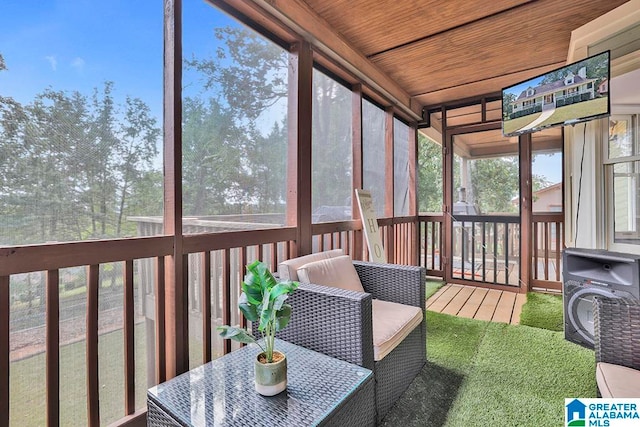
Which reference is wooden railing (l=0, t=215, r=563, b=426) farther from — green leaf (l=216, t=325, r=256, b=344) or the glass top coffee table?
green leaf (l=216, t=325, r=256, b=344)

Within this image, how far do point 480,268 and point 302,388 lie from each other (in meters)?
3.85

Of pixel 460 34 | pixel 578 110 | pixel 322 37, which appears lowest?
pixel 578 110

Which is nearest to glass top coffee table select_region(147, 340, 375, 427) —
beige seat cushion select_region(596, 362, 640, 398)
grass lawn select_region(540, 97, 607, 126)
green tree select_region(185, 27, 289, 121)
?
beige seat cushion select_region(596, 362, 640, 398)

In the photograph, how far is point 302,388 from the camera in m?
1.16

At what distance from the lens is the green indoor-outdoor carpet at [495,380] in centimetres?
157

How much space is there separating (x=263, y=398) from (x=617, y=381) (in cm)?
138

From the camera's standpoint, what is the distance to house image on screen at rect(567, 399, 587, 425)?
1.43m

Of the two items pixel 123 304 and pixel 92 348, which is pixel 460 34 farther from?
pixel 92 348

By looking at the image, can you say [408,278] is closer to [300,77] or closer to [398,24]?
[300,77]

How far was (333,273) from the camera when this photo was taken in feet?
6.36

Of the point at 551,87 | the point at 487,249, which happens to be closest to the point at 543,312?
the point at 487,249

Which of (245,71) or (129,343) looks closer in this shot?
(129,343)

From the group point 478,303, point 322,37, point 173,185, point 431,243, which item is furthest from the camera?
point 431,243

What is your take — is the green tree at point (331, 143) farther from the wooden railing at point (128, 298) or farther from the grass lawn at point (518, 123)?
the grass lawn at point (518, 123)
